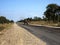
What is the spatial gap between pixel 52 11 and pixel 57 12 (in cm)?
455

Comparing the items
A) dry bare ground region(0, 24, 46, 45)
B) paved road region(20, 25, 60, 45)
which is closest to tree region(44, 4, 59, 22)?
paved road region(20, 25, 60, 45)

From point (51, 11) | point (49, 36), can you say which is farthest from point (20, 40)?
point (51, 11)

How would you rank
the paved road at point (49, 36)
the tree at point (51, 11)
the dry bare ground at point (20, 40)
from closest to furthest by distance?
the dry bare ground at point (20, 40) → the paved road at point (49, 36) → the tree at point (51, 11)

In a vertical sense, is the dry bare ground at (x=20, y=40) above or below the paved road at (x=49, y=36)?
below

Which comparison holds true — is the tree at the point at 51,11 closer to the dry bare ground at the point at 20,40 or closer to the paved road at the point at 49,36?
the paved road at the point at 49,36

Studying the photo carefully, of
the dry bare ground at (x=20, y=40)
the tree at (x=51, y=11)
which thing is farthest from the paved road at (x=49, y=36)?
the tree at (x=51, y=11)

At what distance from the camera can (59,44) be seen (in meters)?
14.6

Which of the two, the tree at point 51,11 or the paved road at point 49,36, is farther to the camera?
the tree at point 51,11

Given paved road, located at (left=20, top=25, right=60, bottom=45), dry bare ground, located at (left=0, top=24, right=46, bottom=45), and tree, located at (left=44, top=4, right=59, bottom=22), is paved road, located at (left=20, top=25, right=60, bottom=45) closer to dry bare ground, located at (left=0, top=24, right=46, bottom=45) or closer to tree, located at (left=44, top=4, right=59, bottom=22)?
dry bare ground, located at (left=0, top=24, right=46, bottom=45)

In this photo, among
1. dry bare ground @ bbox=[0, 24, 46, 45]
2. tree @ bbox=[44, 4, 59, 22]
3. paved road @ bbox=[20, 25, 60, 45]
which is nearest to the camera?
dry bare ground @ bbox=[0, 24, 46, 45]

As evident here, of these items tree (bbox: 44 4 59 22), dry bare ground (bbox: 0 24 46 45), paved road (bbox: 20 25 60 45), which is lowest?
dry bare ground (bbox: 0 24 46 45)

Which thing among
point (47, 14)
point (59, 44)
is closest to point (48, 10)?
point (47, 14)

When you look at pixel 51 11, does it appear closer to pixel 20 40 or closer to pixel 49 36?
pixel 49 36

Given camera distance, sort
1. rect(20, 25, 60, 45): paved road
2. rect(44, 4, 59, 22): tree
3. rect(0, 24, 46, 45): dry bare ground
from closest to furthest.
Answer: rect(0, 24, 46, 45): dry bare ground
rect(20, 25, 60, 45): paved road
rect(44, 4, 59, 22): tree
